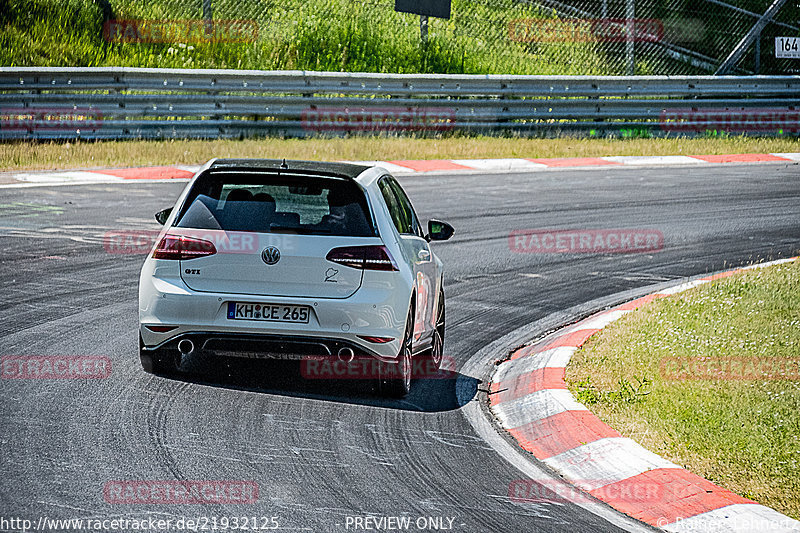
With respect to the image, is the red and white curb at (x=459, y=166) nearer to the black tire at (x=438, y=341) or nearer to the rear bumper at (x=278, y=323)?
the black tire at (x=438, y=341)

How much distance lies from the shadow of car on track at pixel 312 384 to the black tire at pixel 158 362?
61 mm

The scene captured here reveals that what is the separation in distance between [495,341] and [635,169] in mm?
11649

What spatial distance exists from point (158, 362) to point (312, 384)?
989 millimetres

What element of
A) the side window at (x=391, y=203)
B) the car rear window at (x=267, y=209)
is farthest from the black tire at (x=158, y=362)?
the side window at (x=391, y=203)

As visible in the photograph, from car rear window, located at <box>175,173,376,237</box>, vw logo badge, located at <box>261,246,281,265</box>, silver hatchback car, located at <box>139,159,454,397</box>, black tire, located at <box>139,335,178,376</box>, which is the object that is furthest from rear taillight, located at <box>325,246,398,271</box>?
black tire, located at <box>139,335,178,376</box>

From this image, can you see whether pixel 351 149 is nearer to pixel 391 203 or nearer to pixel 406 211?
pixel 406 211

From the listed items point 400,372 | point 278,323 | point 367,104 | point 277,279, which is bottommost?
point 400,372

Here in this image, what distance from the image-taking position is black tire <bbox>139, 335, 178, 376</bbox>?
736 cm

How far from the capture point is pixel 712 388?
7.24m

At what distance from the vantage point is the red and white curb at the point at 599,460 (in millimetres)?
5234

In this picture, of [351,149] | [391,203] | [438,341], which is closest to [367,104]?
[351,149]

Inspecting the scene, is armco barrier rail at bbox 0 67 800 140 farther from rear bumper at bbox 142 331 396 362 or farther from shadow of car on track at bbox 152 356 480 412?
rear bumper at bbox 142 331 396 362

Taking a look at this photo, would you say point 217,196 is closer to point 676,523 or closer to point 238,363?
point 238,363

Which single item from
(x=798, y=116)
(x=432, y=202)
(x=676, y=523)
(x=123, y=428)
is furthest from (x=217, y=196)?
(x=798, y=116)
